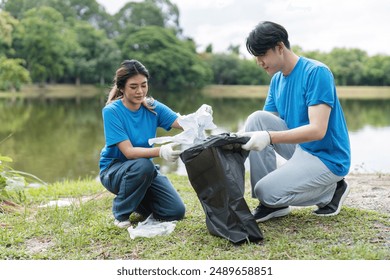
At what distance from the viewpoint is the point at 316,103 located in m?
2.54

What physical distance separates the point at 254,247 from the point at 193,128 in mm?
758

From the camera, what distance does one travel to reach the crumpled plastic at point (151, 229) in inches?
107

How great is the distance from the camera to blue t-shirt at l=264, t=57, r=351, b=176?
2.57 metres

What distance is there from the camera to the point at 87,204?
365cm

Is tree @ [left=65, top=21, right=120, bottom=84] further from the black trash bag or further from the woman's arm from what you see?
the black trash bag

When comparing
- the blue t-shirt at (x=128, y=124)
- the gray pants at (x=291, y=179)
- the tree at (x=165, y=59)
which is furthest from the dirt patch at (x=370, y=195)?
the tree at (x=165, y=59)

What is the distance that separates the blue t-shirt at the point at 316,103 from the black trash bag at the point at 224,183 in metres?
0.40

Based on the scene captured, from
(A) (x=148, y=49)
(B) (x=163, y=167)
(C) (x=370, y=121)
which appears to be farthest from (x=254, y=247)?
(A) (x=148, y=49)

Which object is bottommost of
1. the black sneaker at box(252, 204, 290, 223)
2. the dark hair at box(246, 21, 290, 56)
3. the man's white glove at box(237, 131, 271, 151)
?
the black sneaker at box(252, 204, 290, 223)

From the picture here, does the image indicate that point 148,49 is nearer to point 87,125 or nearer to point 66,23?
point 66,23

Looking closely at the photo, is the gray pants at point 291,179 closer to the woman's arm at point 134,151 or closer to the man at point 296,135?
the man at point 296,135

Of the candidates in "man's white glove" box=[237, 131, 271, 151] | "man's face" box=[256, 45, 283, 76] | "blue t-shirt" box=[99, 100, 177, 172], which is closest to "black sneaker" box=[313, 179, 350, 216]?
"man's white glove" box=[237, 131, 271, 151]

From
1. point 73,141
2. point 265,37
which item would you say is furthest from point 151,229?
point 73,141

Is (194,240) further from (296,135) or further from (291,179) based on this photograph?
(296,135)
